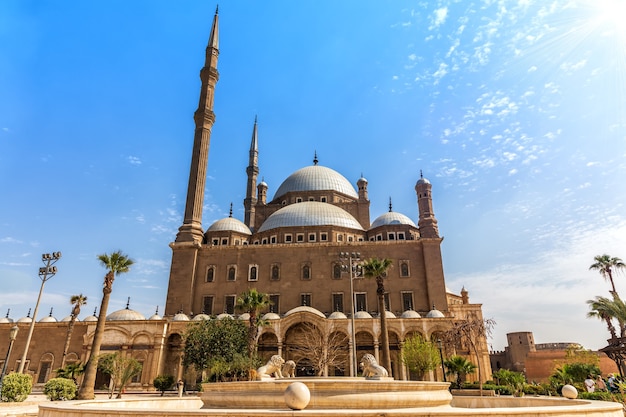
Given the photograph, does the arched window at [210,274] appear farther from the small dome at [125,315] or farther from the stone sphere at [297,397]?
the stone sphere at [297,397]

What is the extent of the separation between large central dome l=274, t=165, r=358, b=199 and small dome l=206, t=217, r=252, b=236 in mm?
7307

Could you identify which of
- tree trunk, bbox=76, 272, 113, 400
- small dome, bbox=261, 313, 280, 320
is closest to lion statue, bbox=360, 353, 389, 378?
tree trunk, bbox=76, 272, 113, 400

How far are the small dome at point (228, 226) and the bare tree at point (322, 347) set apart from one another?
1339cm

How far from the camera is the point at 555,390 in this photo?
22.2 metres

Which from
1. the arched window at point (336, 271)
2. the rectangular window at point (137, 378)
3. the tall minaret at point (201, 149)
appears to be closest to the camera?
the rectangular window at point (137, 378)

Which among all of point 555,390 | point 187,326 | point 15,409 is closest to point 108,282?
point 15,409

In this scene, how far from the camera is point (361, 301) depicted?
33.9 metres

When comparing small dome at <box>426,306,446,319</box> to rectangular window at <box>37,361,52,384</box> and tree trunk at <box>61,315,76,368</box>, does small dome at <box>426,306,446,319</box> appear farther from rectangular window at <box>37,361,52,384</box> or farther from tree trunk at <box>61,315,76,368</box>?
rectangular window at <box>37,361,52,384</box>

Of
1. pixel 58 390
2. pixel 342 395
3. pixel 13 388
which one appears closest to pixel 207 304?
pixel 58 390

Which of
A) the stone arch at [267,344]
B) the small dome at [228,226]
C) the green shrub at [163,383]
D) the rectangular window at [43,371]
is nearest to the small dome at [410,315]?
the stone arch at [267,344]

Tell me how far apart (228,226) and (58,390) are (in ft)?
78.4

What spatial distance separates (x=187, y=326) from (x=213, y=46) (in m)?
27.5

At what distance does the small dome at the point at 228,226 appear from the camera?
132ft

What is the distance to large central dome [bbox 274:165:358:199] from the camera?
45.7m
